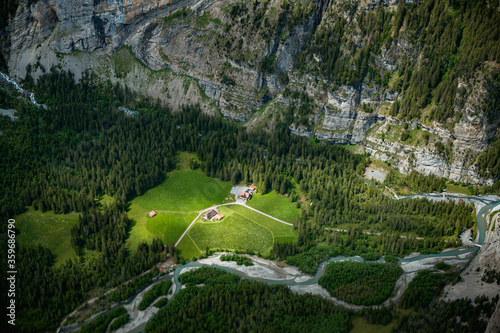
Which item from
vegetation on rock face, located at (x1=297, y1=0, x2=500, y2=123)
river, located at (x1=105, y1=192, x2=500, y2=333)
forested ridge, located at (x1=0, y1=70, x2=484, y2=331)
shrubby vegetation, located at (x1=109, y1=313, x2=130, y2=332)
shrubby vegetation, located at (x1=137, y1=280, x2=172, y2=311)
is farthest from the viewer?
vegetation on rock face, located at (x1=297, y1=0, x2=500, y2=123)

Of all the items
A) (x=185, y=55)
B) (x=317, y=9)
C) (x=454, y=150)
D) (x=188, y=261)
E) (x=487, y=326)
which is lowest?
(x=188, y=261)

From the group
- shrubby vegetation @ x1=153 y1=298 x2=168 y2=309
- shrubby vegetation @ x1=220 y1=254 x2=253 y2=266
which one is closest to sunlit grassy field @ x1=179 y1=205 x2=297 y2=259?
shrubby vegetation @ x1=220 y1=254 x2=253 y2=266

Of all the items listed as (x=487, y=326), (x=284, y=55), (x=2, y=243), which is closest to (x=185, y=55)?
(x=284, y=55)

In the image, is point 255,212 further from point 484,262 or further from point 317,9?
point 317,9

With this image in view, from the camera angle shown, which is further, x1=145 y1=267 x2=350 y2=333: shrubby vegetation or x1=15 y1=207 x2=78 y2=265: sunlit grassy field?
x1=15 y1=207 x2=78 y2=265: sunlit grassy field

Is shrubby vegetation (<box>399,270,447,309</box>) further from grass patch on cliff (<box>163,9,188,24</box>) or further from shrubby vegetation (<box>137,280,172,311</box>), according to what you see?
grass patch on cliff (<box>163,9,188,24</box>)

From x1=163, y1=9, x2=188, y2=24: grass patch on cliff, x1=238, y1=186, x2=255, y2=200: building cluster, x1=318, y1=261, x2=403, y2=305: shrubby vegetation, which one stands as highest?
x1=163, y1=9, x2=188, y2=24: grass patch on cliff

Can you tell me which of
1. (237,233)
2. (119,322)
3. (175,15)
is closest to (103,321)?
(119,322)
